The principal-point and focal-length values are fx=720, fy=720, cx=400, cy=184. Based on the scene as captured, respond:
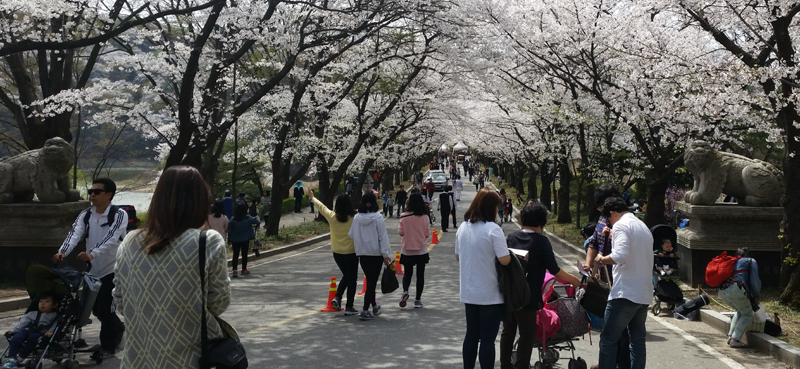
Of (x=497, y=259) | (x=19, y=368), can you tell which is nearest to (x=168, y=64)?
(x=19, y=368)

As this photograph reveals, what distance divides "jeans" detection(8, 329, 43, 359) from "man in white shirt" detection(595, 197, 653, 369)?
509 centimetres

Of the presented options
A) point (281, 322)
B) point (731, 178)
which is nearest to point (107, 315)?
point (281, 322)

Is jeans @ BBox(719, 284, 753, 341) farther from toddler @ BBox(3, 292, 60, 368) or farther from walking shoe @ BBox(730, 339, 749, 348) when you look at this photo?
toddler @ BBox(3, 292, 60, 368)

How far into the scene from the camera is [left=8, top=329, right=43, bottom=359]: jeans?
652 cm

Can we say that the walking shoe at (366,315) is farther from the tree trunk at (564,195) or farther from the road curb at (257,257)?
the tree trunk at (564,195)

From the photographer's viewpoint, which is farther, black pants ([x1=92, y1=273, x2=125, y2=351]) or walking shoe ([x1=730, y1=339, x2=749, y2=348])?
walking shoe ([x1=730, y1=339, x2=749, y2=348])

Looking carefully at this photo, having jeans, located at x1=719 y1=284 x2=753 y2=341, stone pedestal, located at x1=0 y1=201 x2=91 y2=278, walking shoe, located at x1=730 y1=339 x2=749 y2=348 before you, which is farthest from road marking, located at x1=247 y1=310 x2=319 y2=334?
walking shoe, located at x1=730 y1=339 x2=749 y2=348

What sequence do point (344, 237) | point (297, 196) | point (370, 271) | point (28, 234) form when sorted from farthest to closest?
1. point (297, 196)
2. point (28, 234)
3. point (344, 237)
4. point (370, 271)

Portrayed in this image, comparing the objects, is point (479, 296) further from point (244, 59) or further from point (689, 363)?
point (244, 59)

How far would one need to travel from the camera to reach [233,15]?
14.9 meters

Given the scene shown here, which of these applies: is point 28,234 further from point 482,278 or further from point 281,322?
point 482,278

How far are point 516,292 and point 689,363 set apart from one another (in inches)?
122

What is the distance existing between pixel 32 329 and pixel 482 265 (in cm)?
417

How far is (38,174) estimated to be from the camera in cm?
1263
